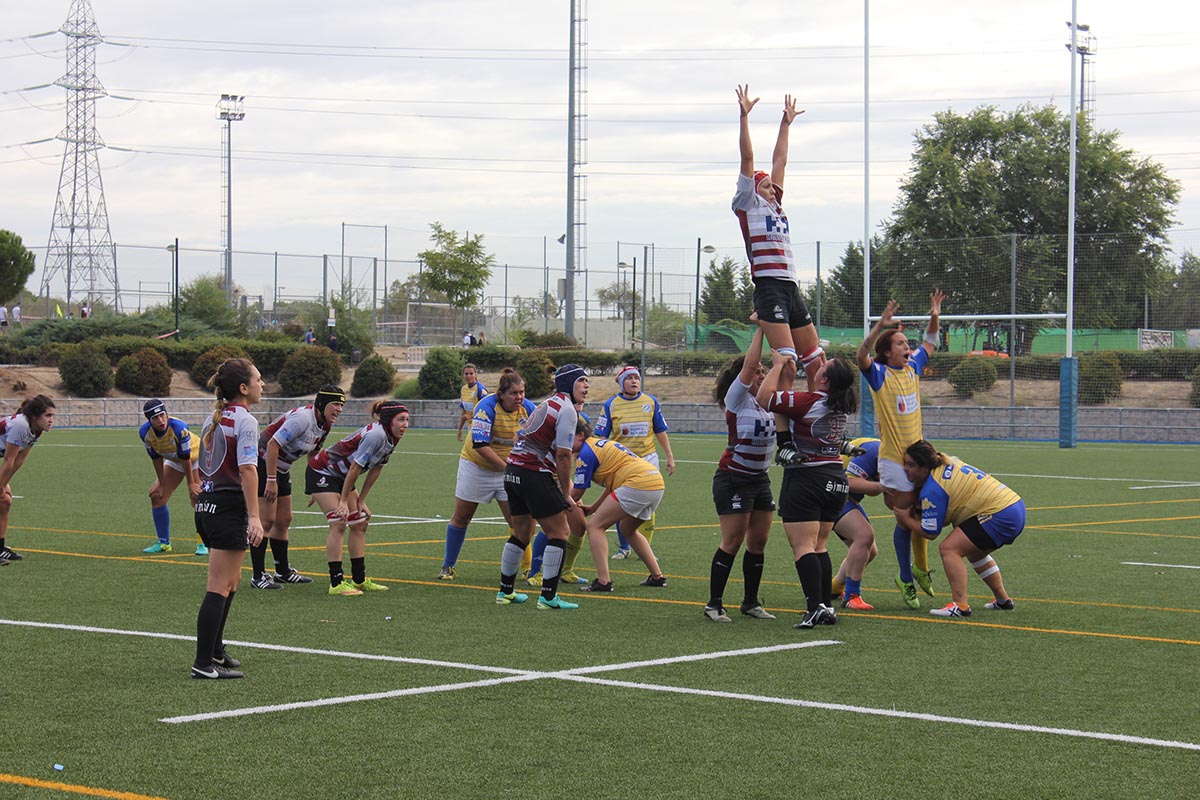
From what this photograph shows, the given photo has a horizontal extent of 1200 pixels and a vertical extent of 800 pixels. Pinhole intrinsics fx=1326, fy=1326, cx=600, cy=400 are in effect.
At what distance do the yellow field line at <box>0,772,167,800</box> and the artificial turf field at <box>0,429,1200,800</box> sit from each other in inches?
0.9

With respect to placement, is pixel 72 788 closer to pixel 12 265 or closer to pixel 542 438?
pixel 542 438

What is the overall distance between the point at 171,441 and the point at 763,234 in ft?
21.8

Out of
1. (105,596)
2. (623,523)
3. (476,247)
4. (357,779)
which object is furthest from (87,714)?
(476,247)

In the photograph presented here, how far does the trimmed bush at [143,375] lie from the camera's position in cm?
4497

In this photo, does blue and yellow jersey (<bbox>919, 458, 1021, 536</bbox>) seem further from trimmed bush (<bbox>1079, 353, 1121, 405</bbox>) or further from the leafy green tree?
the leafy green tree

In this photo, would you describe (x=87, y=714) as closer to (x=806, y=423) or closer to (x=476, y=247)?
(x=806, y=423)

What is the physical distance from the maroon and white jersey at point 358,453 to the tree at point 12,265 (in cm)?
4671

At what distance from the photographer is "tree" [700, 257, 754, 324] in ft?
156

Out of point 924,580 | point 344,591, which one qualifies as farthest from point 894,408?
point 344,591

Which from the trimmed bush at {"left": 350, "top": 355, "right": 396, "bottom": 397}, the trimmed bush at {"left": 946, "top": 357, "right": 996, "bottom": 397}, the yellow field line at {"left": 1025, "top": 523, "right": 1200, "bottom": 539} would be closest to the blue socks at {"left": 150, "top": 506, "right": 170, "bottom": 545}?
the yellow field line at {"left": 1025, "top": 523, "right": 1200, "bottom": 539}

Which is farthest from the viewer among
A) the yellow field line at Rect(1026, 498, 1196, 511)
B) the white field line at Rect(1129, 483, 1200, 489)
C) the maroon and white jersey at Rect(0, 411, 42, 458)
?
the white field line at Rect(1129, 483, 1200, 489)

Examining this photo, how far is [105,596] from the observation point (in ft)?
35.3

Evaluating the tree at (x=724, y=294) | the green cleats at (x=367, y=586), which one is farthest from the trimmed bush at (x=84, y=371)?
the green cleats at (x=367, y=586)

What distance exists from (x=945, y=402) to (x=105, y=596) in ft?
108
